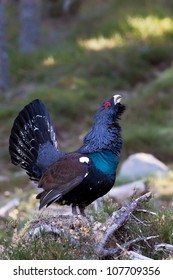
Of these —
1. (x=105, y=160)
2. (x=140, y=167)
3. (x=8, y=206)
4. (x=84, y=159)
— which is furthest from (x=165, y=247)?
(x=140, y=167)

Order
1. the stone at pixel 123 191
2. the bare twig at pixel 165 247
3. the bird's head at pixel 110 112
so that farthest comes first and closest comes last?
1. the stone at pixel 123 191
2. the bird's head at pixel 110 112
3. the bare twig at pixel 165 247

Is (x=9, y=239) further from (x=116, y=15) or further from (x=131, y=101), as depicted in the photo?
(x=116, y=15)

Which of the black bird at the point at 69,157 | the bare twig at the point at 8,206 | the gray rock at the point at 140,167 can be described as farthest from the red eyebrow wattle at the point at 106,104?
the gray rock at the point at 140,167

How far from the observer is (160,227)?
5.82m

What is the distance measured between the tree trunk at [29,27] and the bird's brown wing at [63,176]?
13.4 meters

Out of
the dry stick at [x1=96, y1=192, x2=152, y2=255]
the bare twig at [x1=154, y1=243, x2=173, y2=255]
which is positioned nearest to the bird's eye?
the dry stick at [x1=96, y1=192, x2=152, y2=255]

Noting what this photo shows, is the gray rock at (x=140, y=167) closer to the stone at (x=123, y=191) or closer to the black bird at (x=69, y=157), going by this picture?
the stone at (x=123, y=191)

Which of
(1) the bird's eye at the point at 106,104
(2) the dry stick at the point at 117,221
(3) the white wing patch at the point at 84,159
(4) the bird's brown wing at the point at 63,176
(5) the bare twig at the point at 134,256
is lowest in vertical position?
(5) the bare twig at the point at 134,256

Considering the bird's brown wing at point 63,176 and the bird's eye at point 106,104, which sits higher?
the bird's eye at point 106,104

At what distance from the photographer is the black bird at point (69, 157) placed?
601 cm

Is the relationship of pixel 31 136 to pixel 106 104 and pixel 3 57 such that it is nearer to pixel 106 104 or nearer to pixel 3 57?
pixel 106 104

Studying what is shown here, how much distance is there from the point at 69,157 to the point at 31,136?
820 mm

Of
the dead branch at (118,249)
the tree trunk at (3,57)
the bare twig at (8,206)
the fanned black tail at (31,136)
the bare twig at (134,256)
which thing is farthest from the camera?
the tree trunk at (3,57)
